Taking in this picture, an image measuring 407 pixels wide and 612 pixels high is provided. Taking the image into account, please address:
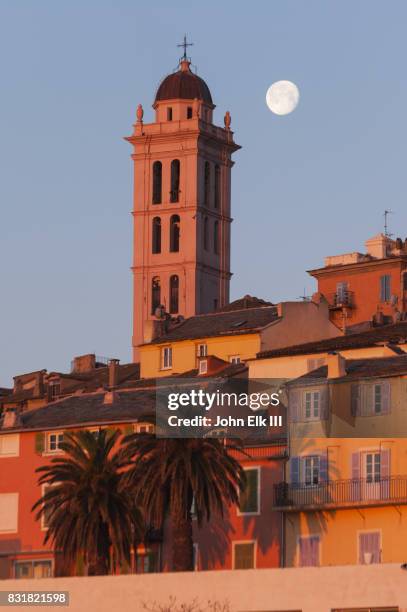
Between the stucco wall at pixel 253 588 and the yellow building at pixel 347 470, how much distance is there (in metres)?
10.0

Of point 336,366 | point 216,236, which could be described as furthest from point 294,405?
point 216,236

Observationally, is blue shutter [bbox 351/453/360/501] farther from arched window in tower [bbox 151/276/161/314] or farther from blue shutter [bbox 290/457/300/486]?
arched window in tower [bbox 151/276/161/314]

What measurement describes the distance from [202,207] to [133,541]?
7936 centimetres

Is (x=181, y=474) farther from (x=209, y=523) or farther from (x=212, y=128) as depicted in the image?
(x=212, y=128)

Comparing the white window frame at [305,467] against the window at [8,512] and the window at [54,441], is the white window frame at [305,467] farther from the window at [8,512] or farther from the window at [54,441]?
the window at [8,512]

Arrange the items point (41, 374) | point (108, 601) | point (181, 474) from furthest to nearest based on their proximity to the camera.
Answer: point (41, 374) < point (181, 474) < point (108, 601)

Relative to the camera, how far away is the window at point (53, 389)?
132 metres

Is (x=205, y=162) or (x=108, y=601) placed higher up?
(x=205, y=162)

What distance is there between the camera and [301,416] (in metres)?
96.8

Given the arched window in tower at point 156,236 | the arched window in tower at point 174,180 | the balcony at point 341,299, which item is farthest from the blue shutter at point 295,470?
the arched window in tower at point 174,180

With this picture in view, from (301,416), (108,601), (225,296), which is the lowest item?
(108,601)

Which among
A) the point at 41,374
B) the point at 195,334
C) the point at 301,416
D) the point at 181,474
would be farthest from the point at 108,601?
the point at 41,374

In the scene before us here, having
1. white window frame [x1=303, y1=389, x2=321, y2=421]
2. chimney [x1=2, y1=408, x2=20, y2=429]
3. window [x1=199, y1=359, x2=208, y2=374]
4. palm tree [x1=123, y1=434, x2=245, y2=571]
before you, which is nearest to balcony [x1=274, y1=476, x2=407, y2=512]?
white window frame [x1=303, y1=389, x2=321, y2=421]

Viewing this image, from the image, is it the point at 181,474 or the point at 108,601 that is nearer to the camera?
the point at 108,601
